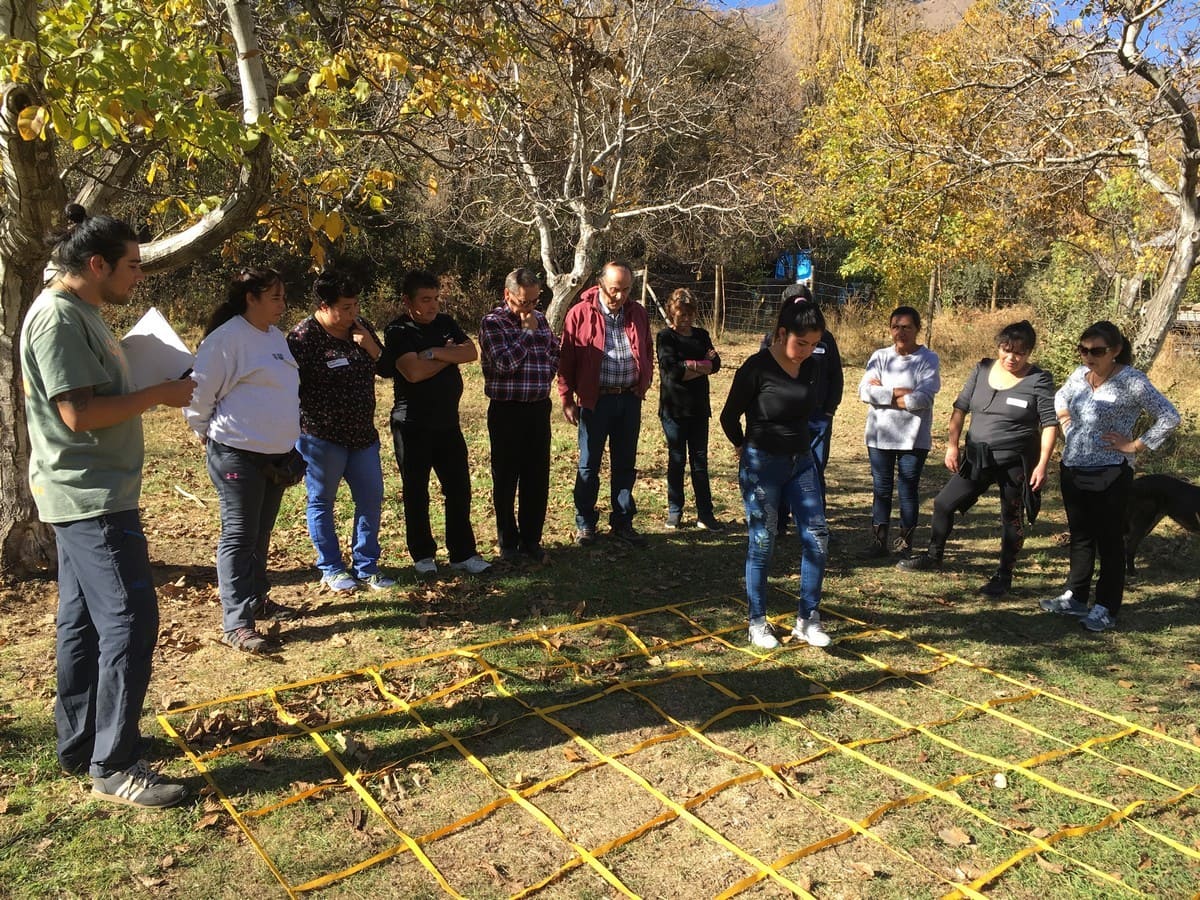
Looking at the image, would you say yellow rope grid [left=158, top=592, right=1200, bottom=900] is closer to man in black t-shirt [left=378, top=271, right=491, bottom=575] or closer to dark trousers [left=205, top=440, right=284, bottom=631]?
dark trousers [left=205, top=440, right=284, bottom=631]

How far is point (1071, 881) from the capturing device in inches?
118

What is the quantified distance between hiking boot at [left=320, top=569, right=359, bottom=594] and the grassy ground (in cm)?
7

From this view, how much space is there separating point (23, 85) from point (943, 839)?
4742 mm

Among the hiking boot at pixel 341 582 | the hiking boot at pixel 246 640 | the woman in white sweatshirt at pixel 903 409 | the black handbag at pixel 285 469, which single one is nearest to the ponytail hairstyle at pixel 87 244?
the black handbag at pixel 285 469

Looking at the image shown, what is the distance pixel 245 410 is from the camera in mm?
4219

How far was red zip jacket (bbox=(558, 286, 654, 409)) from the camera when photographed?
19.6 feet

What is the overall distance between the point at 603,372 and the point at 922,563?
8.06 feet

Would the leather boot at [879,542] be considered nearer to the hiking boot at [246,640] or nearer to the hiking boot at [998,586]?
the hiking boot at [998,586]

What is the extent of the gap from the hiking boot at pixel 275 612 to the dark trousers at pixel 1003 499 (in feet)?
12.8

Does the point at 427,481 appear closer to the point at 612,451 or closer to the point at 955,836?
the point at 612,451

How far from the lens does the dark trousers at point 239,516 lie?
13.9ft

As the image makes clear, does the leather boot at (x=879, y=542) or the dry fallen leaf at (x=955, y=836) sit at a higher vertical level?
the leather boot at (x=879, y=542)

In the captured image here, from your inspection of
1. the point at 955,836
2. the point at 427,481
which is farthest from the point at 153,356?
the point at 955,836

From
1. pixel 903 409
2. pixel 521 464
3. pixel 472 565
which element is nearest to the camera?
pixel 472 565
